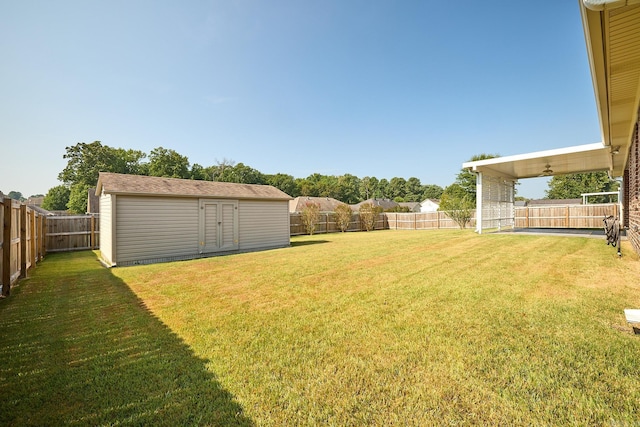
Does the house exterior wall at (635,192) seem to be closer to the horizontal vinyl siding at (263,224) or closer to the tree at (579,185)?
the horizontal vinyl siding at (263,224)

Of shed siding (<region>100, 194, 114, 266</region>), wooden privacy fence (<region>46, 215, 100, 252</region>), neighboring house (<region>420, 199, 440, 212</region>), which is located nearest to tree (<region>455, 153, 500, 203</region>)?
neighboring house (<region>420, 199, 440, 212</region>)

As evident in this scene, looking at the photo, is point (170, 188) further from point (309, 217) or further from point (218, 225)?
point (309, 217)

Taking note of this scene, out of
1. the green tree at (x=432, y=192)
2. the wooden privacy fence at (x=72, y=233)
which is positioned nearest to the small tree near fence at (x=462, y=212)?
the wooden privacy fence at (x=72, y=233)

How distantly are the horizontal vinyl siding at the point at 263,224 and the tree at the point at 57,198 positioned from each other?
54.1 metres

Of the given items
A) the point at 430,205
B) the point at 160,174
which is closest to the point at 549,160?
the point at 430,205

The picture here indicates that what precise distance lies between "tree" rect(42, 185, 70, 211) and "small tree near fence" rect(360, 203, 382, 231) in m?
53.7

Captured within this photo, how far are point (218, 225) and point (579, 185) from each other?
54.1 m

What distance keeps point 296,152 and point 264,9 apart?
2173 centimetres

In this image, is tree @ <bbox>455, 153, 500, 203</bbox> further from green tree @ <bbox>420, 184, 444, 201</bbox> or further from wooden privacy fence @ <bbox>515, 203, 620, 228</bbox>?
green tree @ <bbox>420, 184, 444, 201</bbox>

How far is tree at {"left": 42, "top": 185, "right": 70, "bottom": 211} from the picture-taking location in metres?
47.2

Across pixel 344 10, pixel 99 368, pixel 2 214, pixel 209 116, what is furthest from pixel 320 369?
pixel 209 116

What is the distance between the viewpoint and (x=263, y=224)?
1230 centimetres

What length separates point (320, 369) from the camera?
7.79ft

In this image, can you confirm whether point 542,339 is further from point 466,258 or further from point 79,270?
point 79,270
